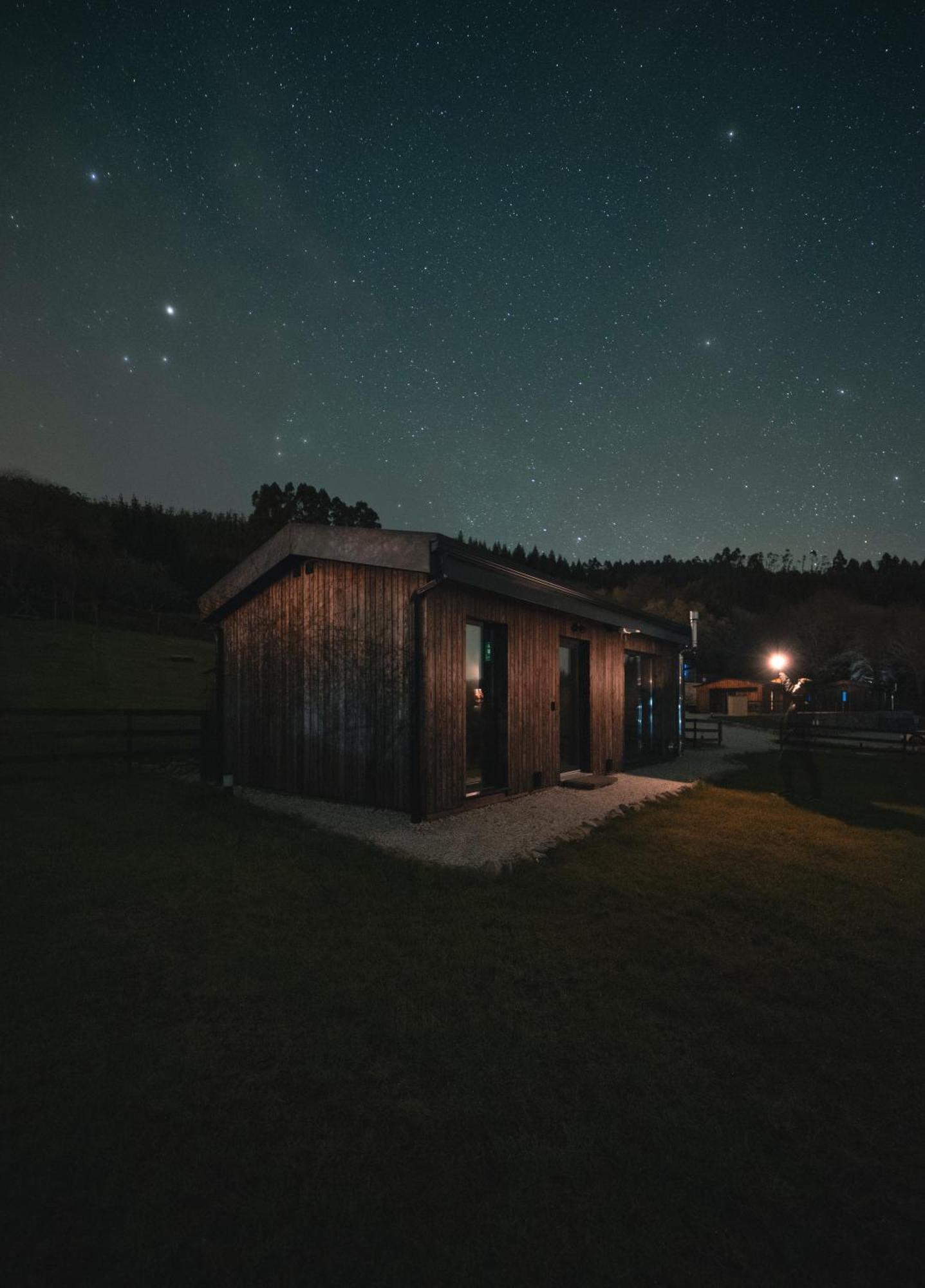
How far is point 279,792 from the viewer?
370 inches

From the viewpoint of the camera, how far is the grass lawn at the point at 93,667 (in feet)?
64.0

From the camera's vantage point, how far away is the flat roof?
24.7 feet

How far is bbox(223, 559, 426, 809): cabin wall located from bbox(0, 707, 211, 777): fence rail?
3.19 ft

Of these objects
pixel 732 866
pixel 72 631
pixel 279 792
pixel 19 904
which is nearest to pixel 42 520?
pixel 72 631

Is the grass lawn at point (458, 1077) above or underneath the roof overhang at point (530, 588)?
underneath

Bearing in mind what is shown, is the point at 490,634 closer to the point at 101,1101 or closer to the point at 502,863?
the point at 502,863

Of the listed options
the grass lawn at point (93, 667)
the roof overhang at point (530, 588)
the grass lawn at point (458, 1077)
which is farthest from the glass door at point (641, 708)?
the grass lawn at point (93, 667)

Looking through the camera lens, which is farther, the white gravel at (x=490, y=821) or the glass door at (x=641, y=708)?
the glass door at (x=641, y=708)

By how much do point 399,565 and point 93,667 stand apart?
70.3 ft

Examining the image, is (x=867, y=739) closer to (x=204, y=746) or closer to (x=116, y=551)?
(x=204, y=746)

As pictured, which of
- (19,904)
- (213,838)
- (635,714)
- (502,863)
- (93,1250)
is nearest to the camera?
(93,1250)

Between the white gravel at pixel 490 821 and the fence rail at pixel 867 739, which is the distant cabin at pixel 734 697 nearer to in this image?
the fence rail at pixel 867 739

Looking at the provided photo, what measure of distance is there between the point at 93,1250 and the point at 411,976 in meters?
1.96

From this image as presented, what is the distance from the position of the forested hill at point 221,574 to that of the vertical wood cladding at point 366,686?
14.4 metres
